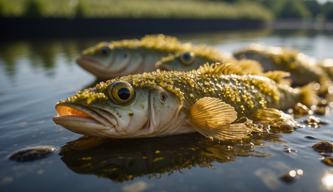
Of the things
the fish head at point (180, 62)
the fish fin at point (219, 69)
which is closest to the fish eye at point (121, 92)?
the fish fin at point (219, 69)

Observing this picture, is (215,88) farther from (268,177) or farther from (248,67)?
(268,177)

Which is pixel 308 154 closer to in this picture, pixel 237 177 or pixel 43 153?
pixel 237 177

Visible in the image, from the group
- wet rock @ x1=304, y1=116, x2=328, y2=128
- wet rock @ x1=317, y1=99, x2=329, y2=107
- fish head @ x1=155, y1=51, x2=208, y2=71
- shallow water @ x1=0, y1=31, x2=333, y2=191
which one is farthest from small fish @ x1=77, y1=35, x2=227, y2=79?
wet rock @ x1=304, y1=116, x2=328, y2=128

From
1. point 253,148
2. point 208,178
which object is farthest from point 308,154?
point 208,178

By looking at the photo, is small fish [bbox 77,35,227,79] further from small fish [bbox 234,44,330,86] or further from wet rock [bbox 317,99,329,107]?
wet rock [bbox 317,99,329,107]

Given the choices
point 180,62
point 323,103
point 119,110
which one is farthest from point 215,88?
point 323,103

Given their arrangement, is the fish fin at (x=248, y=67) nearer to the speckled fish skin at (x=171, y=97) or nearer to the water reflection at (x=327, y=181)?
the speckled fish skin at (x=171, y=97)
